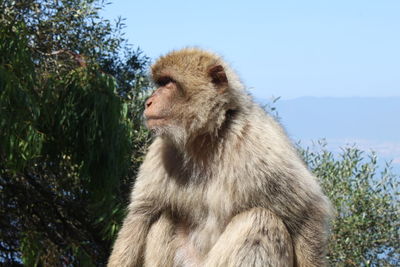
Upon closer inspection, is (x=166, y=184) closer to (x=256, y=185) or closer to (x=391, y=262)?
(x=256, y=185)

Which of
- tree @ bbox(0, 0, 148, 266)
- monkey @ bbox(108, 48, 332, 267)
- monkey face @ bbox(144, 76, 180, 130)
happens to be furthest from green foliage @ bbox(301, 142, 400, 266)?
monkey face @ bbox(144, 76, 180, 130)

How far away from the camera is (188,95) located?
14.9 ft

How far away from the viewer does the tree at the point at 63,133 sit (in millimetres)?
8617

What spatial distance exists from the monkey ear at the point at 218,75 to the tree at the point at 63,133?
4142mm

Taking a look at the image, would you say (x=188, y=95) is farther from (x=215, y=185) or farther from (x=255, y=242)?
(x=255, y=242)

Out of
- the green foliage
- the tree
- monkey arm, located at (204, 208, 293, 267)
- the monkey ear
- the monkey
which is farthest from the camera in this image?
the green foliage

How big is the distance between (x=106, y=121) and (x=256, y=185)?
5.50m

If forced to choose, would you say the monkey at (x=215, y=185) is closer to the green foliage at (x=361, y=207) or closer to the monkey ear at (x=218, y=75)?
the monkey ear at (x=218, y=75)

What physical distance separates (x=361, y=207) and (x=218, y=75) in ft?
22.8

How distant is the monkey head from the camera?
443cm

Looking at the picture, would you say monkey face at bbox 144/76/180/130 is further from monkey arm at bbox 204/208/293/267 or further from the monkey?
monkey arm at bbox 204/208/293/267

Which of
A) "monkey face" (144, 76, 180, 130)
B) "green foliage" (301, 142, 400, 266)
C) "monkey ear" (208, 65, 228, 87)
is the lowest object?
"green foliage" (301, 142, 400, 266)

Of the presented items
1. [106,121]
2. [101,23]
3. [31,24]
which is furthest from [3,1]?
[106,121]

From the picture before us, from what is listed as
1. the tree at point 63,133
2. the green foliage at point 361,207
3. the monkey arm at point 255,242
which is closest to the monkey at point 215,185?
the monkey arm at point 255,242
